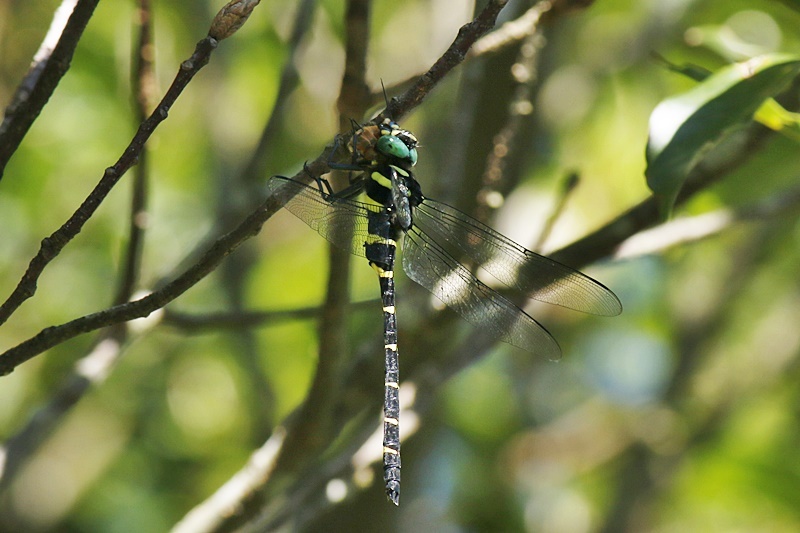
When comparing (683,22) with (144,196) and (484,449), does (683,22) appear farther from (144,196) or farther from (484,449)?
(144,196)

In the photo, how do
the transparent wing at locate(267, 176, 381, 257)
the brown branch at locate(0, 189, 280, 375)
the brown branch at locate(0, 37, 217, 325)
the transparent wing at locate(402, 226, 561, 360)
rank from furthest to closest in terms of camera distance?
the transparent wing at locate(402, 226, 561, 360)
the transparent wing at locate(267, 176, 381, 257)
the brown branch at locate(0, 189, 280, 375)
the brown branch at locate(0, 37, 217, 325)

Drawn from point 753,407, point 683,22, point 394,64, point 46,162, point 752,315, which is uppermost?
point 394,64

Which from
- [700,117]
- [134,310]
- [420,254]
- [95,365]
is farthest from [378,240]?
[134,310]

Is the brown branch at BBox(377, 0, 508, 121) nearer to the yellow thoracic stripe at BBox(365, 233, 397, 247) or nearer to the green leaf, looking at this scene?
the green leaf

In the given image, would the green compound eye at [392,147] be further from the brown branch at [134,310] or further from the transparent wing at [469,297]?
the brown branch at [134,310]

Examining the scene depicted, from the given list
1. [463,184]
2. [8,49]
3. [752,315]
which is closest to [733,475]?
[752,315]

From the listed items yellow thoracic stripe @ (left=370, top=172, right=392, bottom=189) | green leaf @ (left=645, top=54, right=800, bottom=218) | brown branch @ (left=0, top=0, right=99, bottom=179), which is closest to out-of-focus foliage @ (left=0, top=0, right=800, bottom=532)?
yellow thoracic stripe @ (left=370, top=172, right=392, bottom=189)
